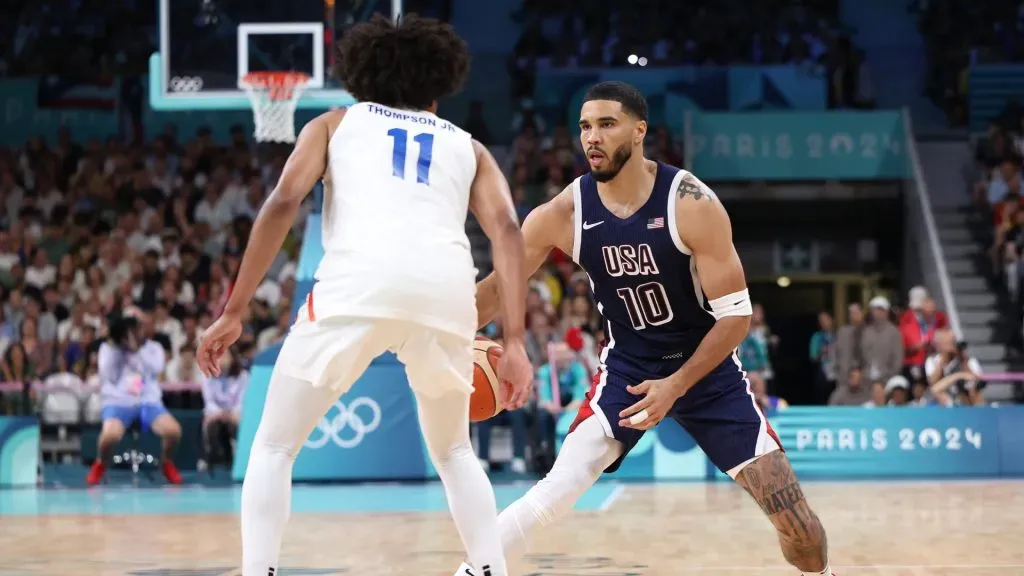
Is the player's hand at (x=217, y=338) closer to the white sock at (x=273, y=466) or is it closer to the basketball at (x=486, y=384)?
the white sock at (x=273, y=466)

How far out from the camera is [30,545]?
870cm

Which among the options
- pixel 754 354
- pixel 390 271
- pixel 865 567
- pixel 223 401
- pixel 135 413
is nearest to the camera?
pixel 390 271

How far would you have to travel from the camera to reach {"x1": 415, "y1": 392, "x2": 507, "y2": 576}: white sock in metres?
4.71

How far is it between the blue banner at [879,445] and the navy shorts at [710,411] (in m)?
8.88

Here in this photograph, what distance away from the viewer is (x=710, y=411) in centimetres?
561

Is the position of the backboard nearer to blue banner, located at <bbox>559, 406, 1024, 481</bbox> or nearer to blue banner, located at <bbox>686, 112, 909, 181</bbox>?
blue banner, located at <bbox>559, 406, 1024, 481</bbox>

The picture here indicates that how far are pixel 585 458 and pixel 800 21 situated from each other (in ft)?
62.9

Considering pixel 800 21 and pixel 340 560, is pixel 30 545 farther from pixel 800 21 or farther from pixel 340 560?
pixel 800 21

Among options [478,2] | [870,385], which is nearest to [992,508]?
[870,385]

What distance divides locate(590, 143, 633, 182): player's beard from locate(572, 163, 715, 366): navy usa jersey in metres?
0.18

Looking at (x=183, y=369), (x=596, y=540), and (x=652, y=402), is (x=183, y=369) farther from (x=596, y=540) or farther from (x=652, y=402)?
(x=652, y=402)

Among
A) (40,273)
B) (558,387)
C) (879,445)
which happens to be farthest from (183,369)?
(879,445)

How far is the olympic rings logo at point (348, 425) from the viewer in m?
13.3

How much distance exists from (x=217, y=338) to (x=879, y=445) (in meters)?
11.2
